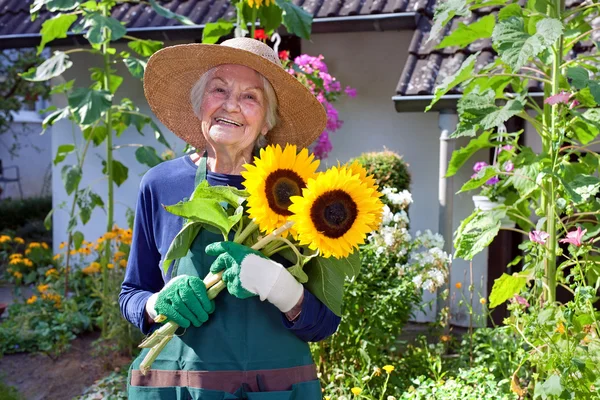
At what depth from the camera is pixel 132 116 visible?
199 inches

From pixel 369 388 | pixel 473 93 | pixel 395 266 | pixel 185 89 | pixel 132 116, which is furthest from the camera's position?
pixel 132 116

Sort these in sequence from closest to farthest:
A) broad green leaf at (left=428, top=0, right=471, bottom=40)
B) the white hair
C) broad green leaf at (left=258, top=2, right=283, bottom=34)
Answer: the white hair
broad green leaf at (left=428, top=0, right=471, bottom=40)
broad green leaf at (left=258, top=2, right=283, bottom=34)

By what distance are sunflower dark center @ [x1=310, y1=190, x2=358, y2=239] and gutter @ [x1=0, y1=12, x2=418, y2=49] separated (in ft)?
12.0

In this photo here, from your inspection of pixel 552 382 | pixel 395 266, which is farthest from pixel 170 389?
pixel 395 266

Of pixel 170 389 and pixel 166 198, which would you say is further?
pixel 166 198

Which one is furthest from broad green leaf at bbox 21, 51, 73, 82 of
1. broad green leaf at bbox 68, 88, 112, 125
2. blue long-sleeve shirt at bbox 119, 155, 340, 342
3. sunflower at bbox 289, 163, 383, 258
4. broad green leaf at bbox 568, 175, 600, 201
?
sunflower at bbox 289, 163, 383, 258

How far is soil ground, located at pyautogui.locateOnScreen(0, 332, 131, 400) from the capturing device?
443 centimetres

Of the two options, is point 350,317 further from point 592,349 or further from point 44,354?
point 44,354

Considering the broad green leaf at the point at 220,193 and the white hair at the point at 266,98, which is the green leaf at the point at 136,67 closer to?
the white hair at the point at 266,98

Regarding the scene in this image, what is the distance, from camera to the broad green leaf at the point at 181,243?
6.23 ft

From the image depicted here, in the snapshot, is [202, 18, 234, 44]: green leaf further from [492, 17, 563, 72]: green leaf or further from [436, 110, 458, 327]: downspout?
[492, 17, 563, 72]: green leaf

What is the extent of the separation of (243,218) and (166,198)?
23 centimetres

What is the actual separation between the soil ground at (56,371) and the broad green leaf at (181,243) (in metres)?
2.74

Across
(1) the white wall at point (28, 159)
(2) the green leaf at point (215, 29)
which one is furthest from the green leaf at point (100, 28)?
(1) the white wall at point (28, 159)
